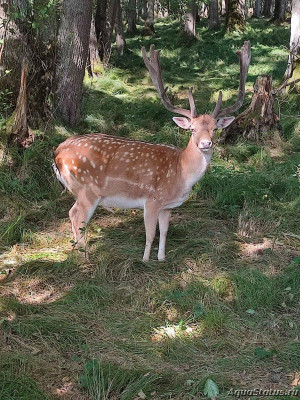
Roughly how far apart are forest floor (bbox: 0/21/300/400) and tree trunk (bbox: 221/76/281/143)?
0.39m

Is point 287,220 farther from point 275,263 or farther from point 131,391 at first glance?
point 131,391

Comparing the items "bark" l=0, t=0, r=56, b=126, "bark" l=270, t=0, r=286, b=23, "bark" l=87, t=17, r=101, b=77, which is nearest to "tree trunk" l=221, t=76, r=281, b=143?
"bark" l=0, t=0, r=56, b=126

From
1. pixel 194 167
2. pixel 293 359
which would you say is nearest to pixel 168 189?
pixel 194 167

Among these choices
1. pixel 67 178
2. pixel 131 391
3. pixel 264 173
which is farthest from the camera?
pixel 264 173

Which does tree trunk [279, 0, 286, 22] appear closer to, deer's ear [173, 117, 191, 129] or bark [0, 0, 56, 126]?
bark [0, 0, 56, 126]

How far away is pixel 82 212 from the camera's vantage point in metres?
5.18

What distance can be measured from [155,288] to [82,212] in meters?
1.22

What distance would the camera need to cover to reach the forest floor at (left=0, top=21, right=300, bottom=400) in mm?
3408

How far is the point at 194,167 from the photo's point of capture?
4949mm

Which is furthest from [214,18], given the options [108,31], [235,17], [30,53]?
[30,53]

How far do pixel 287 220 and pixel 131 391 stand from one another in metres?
3.19

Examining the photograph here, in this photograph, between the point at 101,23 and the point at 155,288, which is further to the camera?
the point at 101,23

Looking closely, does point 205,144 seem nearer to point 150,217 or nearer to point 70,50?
point 150,217

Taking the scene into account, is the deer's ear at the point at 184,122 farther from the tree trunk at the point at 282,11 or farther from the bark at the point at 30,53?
the tree trunk at the point at 282,11
